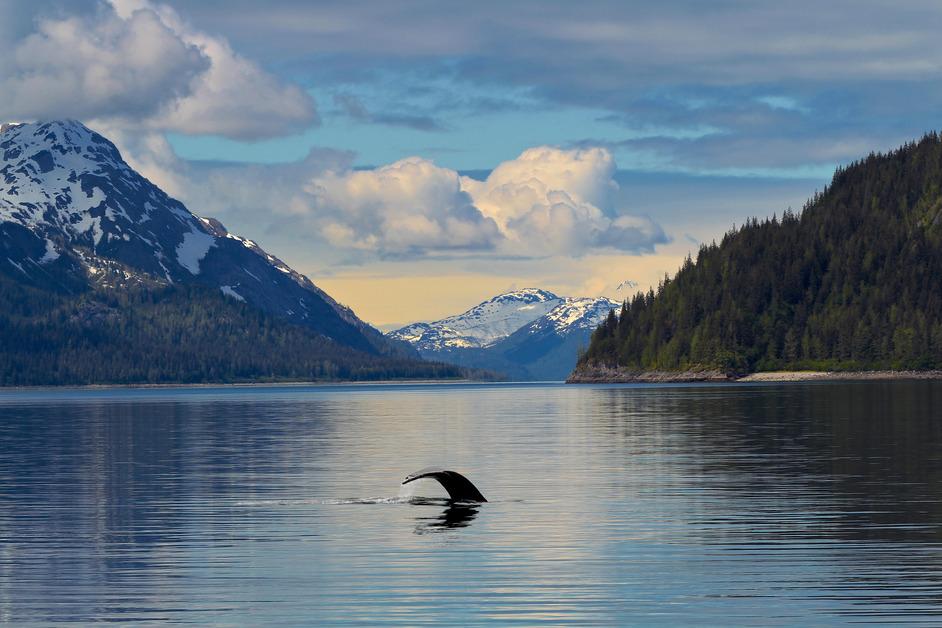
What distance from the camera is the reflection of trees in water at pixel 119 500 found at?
1577 inches

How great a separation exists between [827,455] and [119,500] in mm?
42789

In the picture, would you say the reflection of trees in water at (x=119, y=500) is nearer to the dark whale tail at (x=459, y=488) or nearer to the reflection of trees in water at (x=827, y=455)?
the dark whale tail at (x=459, y=488)

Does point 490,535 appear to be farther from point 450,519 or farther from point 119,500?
point 119,500

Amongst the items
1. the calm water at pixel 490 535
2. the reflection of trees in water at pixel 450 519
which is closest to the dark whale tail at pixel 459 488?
the reflection of trees in water at pixel 450 519

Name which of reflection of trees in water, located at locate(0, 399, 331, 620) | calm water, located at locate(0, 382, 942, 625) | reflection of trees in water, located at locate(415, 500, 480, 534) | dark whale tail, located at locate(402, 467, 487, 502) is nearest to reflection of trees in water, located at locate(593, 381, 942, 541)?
calm water, located at locate(0, 382, 942, 625)

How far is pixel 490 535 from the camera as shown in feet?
159

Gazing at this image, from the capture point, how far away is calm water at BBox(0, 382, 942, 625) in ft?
114

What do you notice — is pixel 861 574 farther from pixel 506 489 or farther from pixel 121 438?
pixel 121 438

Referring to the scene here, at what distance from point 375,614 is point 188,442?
84698 millimetres

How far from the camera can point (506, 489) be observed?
219 feet

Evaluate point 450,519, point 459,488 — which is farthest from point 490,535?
point 459,488

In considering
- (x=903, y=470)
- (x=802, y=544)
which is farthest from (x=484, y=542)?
(x=903, y=470)

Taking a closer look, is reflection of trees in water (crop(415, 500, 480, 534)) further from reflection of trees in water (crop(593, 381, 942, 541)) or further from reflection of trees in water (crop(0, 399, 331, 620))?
reflection of trees in water (crop(593, 381, 942, 541))

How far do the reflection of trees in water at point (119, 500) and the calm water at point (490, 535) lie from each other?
164mm
